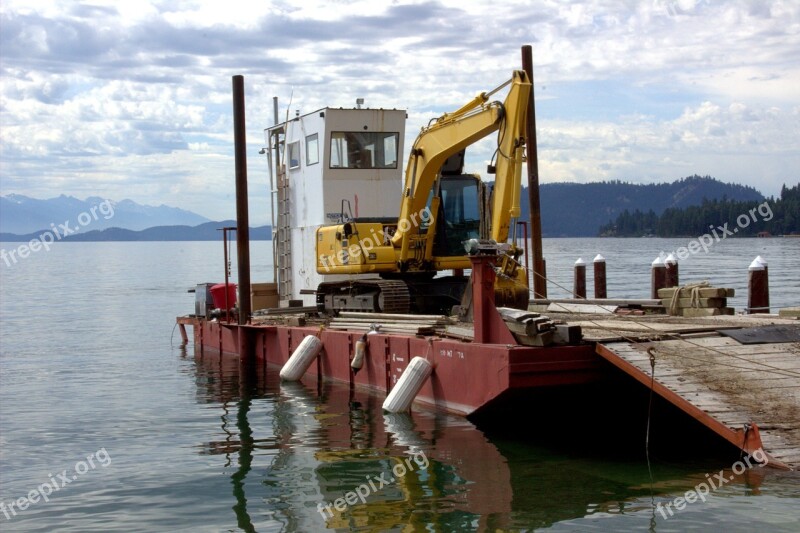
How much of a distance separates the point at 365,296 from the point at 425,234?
155cm

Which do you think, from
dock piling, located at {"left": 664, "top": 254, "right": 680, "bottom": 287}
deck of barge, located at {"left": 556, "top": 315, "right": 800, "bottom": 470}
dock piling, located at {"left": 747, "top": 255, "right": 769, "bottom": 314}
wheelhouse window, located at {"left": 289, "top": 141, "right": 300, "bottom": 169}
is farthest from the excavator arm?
dock piling, located at {"left": 664, "top": 254, "right": 680, "bottom": 287}

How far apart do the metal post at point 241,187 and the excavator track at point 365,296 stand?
172 cm

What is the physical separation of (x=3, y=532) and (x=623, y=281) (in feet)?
147

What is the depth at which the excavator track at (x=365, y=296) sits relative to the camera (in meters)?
18.3

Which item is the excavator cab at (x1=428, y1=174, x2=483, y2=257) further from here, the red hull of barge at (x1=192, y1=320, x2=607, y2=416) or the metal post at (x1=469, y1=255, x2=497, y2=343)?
the metal post at (x1=469, y1=255, x2=497, y2=343)

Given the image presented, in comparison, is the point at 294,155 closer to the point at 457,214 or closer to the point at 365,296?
the point at 365,296

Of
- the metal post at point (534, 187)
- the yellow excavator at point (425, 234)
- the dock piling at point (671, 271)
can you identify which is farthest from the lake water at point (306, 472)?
the dock piling at point (671, 271)

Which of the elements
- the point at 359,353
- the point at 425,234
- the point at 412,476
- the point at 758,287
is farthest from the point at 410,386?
the point at 758,287

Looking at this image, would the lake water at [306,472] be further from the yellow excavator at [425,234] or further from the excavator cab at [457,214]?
the excavator cab at [457,214]

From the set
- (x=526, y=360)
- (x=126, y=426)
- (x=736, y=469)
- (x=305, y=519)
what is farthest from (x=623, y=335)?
(x=126, y=426)

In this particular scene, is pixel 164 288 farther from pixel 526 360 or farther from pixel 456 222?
pixel 526 360

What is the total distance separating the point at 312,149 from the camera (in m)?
22.2

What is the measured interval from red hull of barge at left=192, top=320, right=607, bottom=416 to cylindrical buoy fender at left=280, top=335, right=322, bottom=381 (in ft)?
0.56

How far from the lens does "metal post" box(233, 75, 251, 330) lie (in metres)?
21.8
